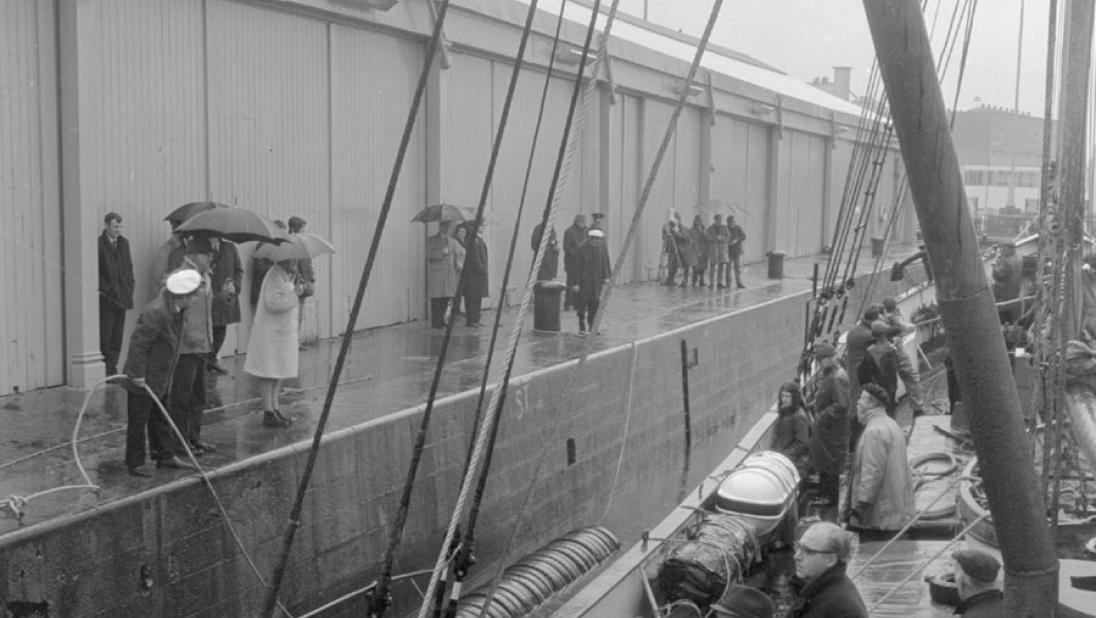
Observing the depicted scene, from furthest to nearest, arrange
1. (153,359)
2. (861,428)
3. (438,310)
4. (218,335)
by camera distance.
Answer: (438,310) → (218,335) → (861,428) → (153,359)

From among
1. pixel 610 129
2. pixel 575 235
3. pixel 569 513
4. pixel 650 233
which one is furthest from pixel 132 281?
pixel 650 233

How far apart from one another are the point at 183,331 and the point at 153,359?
55 centimetres

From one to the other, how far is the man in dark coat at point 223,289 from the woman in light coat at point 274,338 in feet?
8.32

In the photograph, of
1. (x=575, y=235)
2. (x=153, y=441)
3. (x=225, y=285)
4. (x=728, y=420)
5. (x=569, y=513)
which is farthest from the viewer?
(x=728, y=420)

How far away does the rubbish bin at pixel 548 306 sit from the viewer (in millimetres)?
18516

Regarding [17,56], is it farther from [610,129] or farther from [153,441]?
[610,129]

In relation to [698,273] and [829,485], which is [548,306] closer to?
[829,485]

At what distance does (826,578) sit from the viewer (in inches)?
211

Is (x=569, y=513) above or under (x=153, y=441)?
under

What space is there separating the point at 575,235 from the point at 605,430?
4.62m

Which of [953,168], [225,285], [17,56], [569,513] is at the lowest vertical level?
[569,513]

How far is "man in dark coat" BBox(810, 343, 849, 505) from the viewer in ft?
Result: 37.6

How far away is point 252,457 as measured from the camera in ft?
32.0

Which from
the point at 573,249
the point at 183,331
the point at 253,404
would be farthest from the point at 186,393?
the point at 573,249
